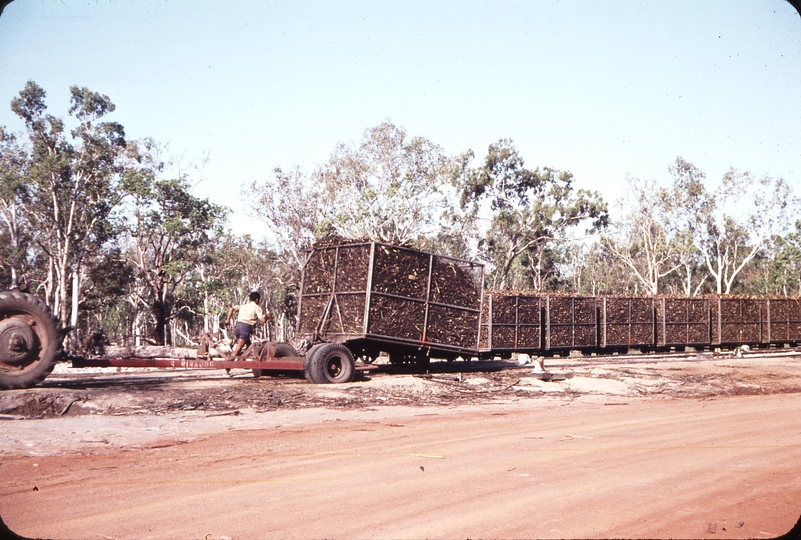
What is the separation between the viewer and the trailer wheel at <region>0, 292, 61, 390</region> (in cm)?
1078

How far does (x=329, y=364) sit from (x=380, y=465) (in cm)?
763

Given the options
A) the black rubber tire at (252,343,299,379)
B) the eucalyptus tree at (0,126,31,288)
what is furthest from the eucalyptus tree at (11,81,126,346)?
→ the black rubber tire at (252,343,299,379)

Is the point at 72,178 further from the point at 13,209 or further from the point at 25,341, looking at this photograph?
the point at 25,341

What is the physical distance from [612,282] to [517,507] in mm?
65784

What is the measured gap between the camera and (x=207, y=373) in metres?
17.5

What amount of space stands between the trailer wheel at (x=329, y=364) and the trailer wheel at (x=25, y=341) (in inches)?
182

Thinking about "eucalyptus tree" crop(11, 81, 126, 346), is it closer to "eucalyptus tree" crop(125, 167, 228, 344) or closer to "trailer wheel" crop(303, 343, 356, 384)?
"eucalyptus tree" crop(125, 167, 228, 344)

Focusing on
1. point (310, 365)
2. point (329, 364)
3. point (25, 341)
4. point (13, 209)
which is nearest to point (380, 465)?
point (25, 341)

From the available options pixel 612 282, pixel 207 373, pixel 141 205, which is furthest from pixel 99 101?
pixel 612 282

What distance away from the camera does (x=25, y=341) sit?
428 inches

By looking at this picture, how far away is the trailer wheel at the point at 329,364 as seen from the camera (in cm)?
1395

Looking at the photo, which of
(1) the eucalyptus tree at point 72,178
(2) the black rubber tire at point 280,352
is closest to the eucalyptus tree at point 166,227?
(1) the eucalyptus tree at point 72,178

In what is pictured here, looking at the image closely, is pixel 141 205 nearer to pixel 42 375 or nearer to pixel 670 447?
pixel 42 375

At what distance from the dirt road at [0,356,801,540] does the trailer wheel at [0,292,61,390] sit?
21.9 inches
